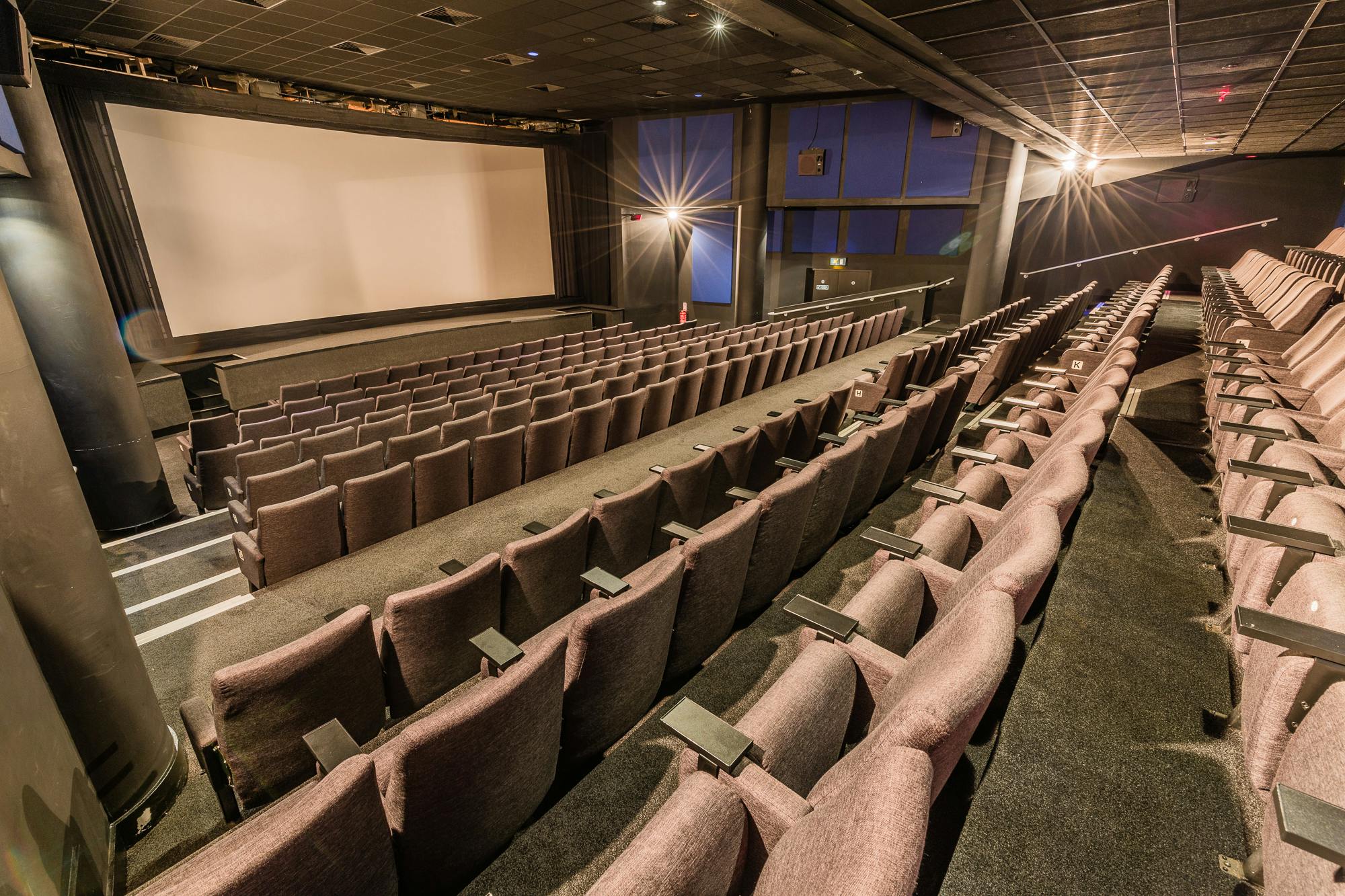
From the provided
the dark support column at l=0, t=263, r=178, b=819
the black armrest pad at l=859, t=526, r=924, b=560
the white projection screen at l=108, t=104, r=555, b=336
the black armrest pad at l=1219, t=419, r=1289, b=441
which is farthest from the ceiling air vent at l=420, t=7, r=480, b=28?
the black armrest pad at l=1219, t=419, r=1289, b=441

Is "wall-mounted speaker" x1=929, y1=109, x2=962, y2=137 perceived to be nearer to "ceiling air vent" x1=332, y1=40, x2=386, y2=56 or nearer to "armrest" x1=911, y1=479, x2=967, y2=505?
"ceiling air vent" x1=332, y1=40, x2=386, y2=56

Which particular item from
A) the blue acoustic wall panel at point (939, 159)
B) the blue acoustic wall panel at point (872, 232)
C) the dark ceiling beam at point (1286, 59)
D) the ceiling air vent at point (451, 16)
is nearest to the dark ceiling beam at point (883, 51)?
the blue acoustic wall panel at point (939, 159)

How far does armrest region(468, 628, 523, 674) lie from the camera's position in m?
1.46

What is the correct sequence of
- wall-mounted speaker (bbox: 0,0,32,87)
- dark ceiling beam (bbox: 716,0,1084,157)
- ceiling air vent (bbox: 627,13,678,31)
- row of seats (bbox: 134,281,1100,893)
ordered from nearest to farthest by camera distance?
row of seats (bbox: 134,281,1100,893)
wall-mounted speaker (bbox: 0,0,32,87)
dark ceiling beam (bbox: 716,0,1084,157)
ceiling air vent (bbox: 627,13,678,31)

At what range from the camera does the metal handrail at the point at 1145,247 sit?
38.9 feet

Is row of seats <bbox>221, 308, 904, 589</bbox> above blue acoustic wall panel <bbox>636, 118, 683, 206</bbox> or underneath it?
underneath

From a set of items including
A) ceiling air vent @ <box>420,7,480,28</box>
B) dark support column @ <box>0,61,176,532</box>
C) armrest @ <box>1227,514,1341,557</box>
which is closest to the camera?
armrest @ <box>1227,514,1341,557</box>

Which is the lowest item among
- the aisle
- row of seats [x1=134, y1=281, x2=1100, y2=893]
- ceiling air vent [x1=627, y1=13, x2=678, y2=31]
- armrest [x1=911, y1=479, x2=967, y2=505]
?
the aisle

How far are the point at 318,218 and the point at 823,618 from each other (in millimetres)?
10226

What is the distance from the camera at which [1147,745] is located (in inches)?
61.1

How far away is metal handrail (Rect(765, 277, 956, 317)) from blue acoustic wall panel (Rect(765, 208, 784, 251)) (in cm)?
120

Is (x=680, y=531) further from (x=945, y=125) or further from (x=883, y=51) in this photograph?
(x=945, y=125)

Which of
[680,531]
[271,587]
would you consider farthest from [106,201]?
[680,531]

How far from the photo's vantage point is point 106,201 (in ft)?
22.3
